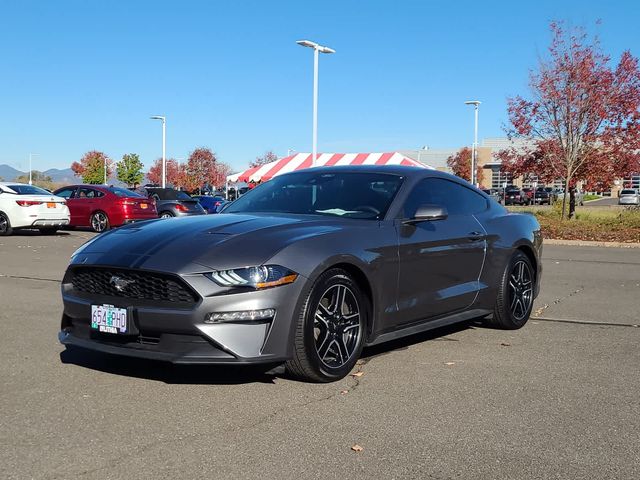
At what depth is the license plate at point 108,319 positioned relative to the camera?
4.41m

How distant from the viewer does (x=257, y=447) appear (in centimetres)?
360

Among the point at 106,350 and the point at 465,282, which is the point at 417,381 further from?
the point at 106,350

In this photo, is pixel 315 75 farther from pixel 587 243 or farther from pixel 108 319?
pixel 108 319

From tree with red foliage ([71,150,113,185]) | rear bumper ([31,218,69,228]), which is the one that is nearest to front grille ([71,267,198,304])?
rear bumper ([31,218,69,228])

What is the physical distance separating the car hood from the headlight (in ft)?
0.12

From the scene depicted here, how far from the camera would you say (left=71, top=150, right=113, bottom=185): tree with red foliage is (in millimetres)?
94725

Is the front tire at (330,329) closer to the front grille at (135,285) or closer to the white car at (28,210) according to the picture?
the front grille at (135,285)

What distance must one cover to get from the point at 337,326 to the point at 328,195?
131 cm

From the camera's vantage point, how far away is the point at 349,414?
4.16 m

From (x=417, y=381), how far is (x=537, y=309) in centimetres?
375

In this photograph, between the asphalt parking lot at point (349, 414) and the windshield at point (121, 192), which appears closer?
the asphalt parking lot at point (349, 414)

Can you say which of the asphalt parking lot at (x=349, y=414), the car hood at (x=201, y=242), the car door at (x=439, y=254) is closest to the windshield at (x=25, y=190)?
the asphalt parking lot at (x=349, y=414)

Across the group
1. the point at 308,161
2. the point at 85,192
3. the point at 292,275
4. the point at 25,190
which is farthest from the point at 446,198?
the point at 308,161

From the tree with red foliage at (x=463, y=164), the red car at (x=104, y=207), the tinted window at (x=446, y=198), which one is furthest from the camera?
the tree with red foliage at (x=463, y=164)
